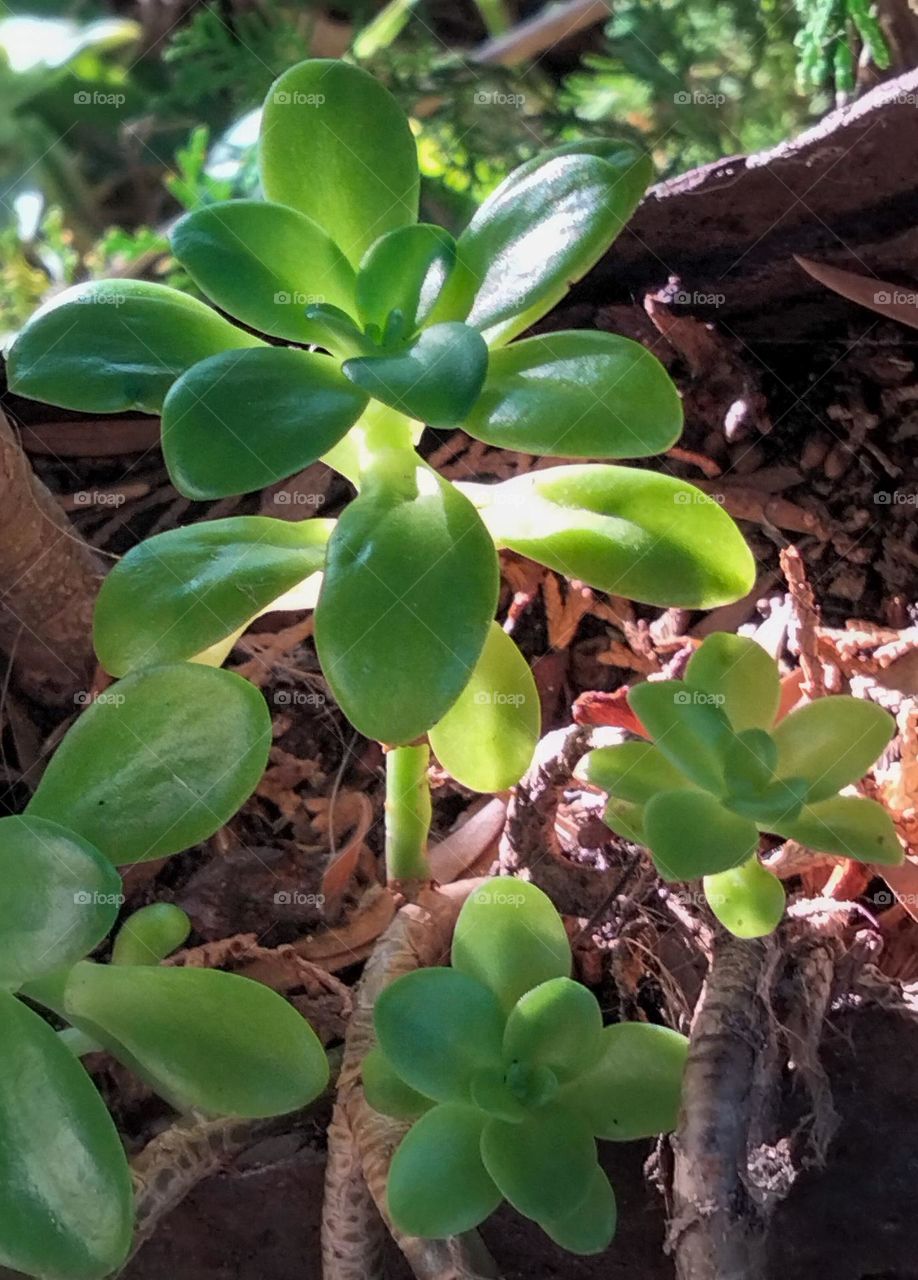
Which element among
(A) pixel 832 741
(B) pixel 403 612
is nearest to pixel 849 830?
(A) pixel 832 741

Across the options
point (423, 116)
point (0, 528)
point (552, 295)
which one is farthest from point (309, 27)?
point (552, 295)

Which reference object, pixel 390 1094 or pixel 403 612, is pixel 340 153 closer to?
pixel 403 612

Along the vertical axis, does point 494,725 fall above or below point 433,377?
below

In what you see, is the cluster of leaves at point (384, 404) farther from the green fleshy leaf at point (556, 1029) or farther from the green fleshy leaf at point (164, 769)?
the green fleshy leaf at point (556, 1029)

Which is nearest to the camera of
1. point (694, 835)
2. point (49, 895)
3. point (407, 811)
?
point (49, 895)

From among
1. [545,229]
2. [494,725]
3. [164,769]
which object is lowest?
[494,725]
